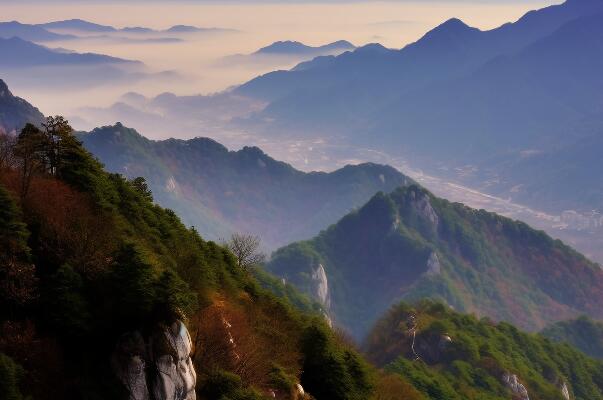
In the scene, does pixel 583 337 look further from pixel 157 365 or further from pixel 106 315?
pixel 106 315

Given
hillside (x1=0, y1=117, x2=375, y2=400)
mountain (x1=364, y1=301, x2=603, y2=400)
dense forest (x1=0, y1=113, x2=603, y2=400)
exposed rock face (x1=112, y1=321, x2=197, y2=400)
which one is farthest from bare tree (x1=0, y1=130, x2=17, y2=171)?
mountain (x1=364, y1=301, x2=603, y2=400)

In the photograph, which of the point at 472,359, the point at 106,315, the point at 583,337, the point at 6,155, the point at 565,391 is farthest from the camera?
the point at 583,337

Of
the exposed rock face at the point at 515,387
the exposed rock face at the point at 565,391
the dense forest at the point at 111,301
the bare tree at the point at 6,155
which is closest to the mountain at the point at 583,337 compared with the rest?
the exposed rock face at the point at 565,391

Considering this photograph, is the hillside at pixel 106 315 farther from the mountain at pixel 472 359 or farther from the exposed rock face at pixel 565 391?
the exposed rock face at pixel 565 391

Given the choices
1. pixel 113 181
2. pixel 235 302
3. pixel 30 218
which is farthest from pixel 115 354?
pixel 113 181

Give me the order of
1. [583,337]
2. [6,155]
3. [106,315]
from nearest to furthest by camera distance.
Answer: [106,315] < [6,155] < [583,337]

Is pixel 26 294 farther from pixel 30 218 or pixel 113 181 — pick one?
pixel 113 181

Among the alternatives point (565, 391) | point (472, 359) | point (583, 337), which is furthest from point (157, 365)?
point (583, 337)

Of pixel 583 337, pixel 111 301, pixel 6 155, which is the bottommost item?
pixel 583 337
